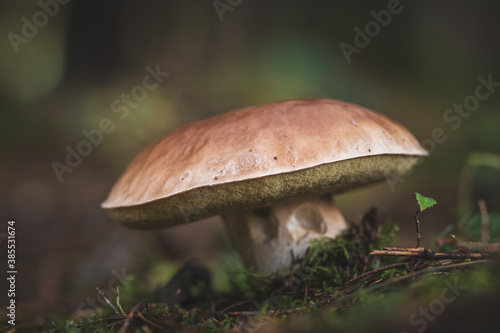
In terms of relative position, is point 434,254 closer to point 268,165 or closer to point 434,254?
point 434,254

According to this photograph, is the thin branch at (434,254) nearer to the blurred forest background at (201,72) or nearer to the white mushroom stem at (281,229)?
the white mushroom stem at (281,229)

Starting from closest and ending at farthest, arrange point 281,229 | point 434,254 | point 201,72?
point 434,254 → point 281,229 → point 201,72

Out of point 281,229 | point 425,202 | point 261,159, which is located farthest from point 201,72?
point 425,202

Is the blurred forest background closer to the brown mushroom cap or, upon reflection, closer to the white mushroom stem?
the white mushroom stem

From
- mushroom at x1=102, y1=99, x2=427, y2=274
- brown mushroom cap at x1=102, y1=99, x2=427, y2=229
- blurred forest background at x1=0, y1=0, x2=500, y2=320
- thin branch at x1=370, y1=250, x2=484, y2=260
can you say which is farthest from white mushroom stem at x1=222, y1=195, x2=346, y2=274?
blurred forest background at x1=0, y1=0, x2=500, y2=320

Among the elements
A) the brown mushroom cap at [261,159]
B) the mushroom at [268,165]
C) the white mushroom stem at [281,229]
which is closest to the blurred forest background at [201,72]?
the white mushroom stem at [281,229]

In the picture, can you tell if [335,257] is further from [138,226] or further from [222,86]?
[222,86]
